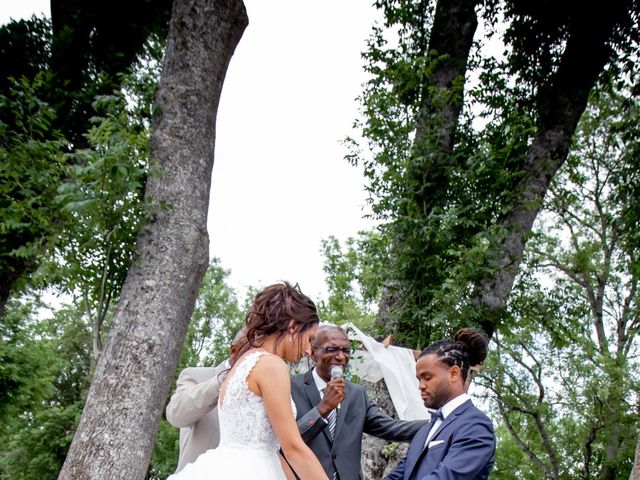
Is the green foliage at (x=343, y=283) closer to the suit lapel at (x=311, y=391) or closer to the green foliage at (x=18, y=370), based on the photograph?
the green foliage at (x=18, y=370)

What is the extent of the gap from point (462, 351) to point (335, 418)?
3.04 feet

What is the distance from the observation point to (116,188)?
16.9 ft

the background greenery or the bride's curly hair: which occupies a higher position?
the background greenery

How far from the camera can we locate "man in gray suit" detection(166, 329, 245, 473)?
3176 mm

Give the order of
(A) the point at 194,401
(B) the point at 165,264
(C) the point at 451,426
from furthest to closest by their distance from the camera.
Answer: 1. (B) the point at 165,264
2. (A) the point at 194,401
3. (C) the point at 451,426

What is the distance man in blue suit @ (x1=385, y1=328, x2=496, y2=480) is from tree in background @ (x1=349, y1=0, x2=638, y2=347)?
3.44 metres

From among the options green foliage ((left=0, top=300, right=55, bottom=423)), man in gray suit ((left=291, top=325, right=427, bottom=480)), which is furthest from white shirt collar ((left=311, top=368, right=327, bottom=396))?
green foliage ((left=0, top=300, right=55, bottom=423))

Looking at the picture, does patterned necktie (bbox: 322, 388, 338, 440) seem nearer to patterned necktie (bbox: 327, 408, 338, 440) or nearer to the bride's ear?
patterned necktie (bbox: 327, 408, 338, 440)

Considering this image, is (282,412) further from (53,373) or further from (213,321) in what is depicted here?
(213,321)

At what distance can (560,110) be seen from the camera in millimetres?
7594

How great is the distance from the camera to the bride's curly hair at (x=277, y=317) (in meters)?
2.75

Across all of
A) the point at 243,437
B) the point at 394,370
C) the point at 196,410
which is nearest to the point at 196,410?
the point at 196,410

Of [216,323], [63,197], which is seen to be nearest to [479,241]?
[63,197]

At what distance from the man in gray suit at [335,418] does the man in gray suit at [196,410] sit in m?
0.50
